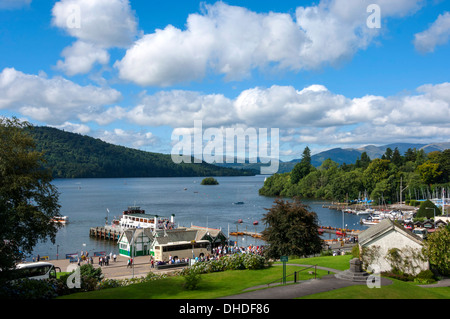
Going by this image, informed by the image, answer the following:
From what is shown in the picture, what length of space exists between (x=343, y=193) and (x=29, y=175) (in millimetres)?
142476

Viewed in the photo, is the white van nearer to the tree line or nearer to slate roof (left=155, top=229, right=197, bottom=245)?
slate roof (left=155, top=229, right=197, bottom=245)

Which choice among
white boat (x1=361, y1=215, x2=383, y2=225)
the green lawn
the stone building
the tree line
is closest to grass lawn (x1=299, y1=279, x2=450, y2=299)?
the green lawn

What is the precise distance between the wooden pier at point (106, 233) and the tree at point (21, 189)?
53227mm

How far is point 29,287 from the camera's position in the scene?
22.2m

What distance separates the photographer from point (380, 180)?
15262cm

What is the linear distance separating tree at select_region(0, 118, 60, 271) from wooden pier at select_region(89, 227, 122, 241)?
5323 cm

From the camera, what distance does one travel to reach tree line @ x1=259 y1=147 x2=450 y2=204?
14025 cm

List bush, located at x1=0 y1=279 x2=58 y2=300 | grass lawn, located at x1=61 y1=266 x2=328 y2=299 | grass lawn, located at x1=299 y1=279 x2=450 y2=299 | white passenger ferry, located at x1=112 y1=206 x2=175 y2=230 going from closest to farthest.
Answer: grass lawn, located at x1=299 y1=279 x2=450 y2=299 → bush, located at x1=0 y1=279 x2=58 y2=300 → grass lawn, located at x1=61 y1=266 x2=328 y2=299 → white passenger ferry, located at x1=112 y1=206 x2=175 y2=230

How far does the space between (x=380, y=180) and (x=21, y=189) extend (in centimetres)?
14663

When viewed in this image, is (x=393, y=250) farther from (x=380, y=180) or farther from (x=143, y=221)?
(x=380, y=180)

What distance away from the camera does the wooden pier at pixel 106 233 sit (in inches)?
3211

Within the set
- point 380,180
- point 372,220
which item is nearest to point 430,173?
point 380,180

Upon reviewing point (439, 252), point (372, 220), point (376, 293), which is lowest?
point (372, 220)

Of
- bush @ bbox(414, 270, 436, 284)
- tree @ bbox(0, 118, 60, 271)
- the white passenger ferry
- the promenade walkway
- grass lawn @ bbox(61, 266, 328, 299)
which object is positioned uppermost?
tree @ bbox(0, 118, 60, 271)
